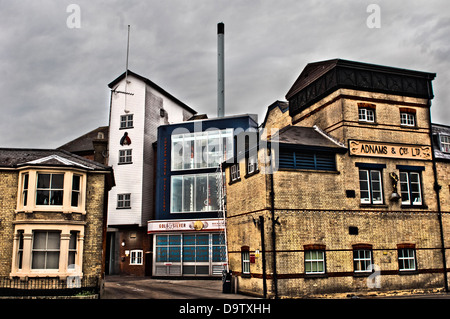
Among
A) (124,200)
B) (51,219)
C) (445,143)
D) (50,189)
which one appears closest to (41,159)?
(50,189)

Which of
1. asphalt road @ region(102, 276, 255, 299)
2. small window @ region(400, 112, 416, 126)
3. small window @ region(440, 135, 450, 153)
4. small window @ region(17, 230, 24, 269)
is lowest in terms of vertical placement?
asphalt road @ region(102, 276, 255, 299)

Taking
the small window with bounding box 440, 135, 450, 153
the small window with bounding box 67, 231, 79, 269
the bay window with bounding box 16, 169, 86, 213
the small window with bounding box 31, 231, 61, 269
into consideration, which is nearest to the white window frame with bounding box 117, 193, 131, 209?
the bay window with bounding box 16, 169, 86, 213

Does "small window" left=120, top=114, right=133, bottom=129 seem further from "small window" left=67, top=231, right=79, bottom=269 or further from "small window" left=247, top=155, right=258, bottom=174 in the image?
"small window" left=67, top=231, right=79, bottom=269

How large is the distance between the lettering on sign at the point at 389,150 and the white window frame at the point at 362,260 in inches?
204

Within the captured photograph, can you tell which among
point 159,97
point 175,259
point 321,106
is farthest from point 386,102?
point 159,97

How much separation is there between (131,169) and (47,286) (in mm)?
20564

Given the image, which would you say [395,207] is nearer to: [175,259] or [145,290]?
[145,290]

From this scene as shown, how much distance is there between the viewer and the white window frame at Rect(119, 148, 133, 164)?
40.2 meters

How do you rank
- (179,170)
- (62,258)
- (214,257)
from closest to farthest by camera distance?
1. (62,258)
2. (214,257)
3. (179,170)

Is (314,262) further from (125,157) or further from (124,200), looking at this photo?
(125,157)

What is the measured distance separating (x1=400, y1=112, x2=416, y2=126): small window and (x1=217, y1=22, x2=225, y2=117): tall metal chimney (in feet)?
71.6

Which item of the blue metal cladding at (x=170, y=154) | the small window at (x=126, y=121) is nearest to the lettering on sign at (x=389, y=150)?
the blue metal cladding at (x=170, y=154)
